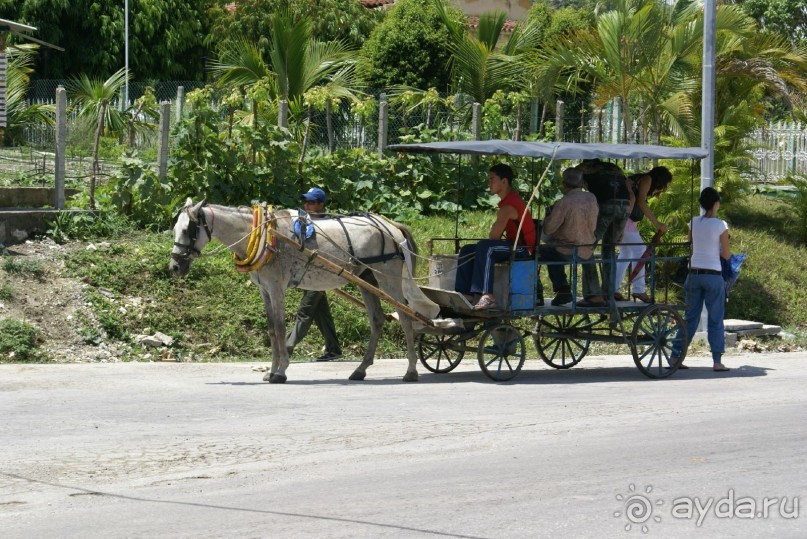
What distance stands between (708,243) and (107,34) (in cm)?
2817

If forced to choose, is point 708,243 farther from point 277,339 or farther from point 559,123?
point 559,123

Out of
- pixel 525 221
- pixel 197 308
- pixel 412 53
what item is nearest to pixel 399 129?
pixel 197 308

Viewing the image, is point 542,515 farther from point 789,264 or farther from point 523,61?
point 523,61

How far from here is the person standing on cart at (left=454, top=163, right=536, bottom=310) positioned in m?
12.0

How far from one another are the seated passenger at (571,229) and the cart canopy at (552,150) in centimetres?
50

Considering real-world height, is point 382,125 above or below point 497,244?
above

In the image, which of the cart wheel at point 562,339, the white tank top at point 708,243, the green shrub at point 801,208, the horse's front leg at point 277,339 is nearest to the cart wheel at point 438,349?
the cart wheel at point 562,339

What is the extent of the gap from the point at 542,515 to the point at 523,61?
61.5 feet

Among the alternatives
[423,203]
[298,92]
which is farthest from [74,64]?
[423,203]

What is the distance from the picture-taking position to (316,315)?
13.8 meters

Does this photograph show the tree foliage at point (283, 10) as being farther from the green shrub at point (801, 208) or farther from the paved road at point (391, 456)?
the paved road at point (391, 456)

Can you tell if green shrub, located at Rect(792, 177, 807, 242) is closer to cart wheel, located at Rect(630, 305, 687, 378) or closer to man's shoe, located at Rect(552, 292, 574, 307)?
cart wheel, located at Rect(630, 305, 687, 378)

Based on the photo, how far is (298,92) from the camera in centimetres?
2278

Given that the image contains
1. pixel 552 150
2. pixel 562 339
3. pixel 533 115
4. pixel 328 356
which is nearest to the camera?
pixel 552 150
